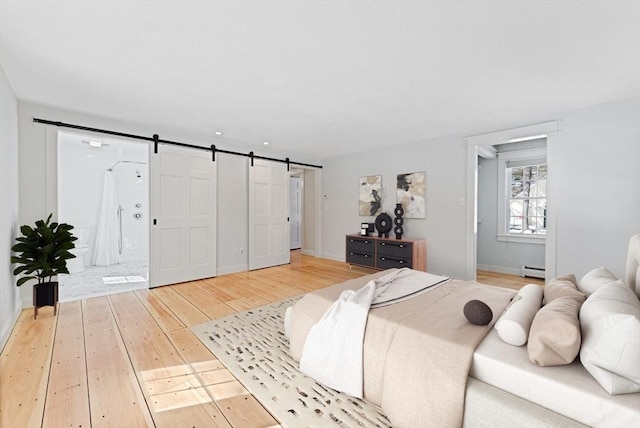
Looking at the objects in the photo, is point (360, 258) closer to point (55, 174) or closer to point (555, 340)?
point (555, 340)

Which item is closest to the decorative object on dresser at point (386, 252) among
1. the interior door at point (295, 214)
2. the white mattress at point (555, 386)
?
the interior door at point (295, 214)

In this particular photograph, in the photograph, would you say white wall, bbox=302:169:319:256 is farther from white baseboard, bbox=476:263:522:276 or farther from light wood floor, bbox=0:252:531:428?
white baseboard, bbox=476:263:522:276

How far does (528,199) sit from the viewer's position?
5082 millimetres

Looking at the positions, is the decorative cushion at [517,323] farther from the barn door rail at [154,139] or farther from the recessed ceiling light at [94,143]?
the recessed ceiling light at [94,143]

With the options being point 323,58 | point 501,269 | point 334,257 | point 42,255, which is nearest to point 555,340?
point 323,58

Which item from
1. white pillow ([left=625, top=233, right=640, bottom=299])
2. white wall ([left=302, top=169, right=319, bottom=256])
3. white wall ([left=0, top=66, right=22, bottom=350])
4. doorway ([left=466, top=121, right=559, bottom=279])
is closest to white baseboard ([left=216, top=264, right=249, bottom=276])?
white wall ([left=302, top=169, right=319, bottom=256])

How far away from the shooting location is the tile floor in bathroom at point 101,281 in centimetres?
390

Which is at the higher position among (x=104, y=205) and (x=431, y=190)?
(x=431, y=190)

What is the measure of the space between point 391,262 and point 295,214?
13.3 ft

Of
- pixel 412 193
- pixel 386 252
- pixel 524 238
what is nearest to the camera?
pixel 386 252

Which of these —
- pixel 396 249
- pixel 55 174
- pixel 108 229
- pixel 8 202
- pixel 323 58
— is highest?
pixel 323 58

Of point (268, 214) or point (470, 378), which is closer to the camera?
point (470, 378)

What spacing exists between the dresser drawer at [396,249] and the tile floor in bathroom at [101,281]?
3.82 metres

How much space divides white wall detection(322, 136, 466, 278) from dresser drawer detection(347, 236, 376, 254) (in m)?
0.62
